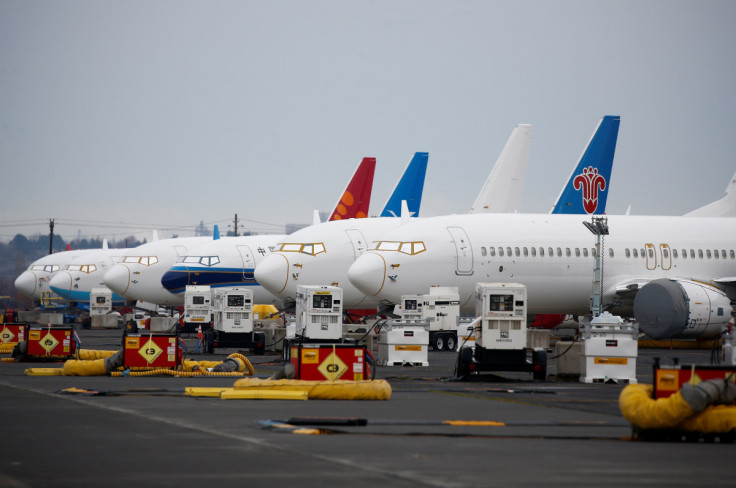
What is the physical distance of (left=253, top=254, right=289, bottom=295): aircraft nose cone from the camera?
4284cm

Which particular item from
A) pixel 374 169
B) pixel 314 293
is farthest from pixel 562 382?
pixel 374 169

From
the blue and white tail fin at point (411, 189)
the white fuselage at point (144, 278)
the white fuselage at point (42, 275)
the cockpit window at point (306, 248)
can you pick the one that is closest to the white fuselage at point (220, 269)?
the white fuselage at point (144, 278)

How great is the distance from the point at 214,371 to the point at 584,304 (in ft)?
64.3

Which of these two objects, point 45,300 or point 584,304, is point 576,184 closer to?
point 584,304

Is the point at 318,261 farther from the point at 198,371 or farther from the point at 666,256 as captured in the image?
the point at 198,371

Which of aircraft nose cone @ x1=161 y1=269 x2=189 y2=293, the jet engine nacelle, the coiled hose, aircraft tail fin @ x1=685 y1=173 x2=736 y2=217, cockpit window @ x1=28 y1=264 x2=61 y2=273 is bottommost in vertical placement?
the coiled hose

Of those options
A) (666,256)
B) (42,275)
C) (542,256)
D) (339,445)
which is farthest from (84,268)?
(339,445)

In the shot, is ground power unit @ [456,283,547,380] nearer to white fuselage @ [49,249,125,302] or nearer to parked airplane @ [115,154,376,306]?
parked airplane @ [115,154,376,306]

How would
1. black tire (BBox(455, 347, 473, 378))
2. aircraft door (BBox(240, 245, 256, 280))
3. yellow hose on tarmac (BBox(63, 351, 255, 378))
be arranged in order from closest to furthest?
black tire (BBox(455, 347, 473, 378)) < yellow hose on tarmac (BBox(63, 351, 255, 378)) < aircraft door (BBox(240, 245, 256, 280))

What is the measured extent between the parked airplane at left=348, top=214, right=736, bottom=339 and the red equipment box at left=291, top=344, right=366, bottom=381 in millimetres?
16519

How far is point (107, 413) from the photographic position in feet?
54.2

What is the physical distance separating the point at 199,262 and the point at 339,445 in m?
42.9

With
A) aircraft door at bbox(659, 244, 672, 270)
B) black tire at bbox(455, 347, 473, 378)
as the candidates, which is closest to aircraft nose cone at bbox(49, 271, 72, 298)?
aircraft door at bbox(659, 244, 672, 270)

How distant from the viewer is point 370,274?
3778cm
